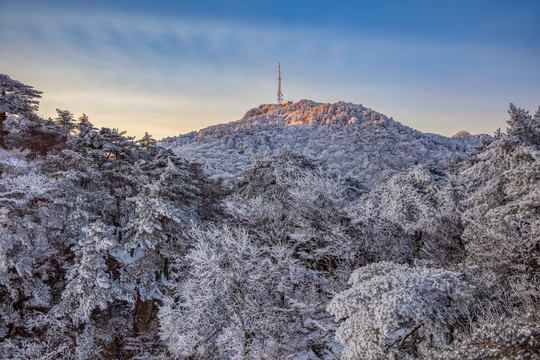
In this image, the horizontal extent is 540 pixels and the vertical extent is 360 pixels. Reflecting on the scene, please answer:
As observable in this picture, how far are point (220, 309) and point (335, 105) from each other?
88.8 meters

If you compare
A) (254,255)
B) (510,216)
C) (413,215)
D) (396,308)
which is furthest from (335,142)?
(396,308)

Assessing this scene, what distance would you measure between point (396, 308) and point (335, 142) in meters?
64.2

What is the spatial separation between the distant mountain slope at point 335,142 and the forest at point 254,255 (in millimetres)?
22393

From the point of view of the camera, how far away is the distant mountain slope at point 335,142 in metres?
49.6

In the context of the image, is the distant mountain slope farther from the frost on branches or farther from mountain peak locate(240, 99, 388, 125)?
the frost on branches

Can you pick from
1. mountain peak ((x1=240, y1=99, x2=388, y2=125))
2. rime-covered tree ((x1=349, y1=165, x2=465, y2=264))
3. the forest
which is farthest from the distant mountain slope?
rime-covered tree ((x1=349, y1=165, x2=465, y2=264))

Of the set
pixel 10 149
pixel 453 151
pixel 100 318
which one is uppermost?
pixel 453 151

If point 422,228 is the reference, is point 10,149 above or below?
above

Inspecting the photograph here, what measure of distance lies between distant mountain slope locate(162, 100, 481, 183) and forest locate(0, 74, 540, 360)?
73.5ft

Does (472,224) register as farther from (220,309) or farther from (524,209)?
(220,309)

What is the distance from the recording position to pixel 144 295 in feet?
46.3

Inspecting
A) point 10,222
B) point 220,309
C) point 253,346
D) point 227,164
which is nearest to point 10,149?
point 10,222

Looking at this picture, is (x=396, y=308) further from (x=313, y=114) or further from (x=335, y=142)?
(x=313, y=114)

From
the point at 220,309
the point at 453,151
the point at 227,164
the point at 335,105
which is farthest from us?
the point at 335,105
